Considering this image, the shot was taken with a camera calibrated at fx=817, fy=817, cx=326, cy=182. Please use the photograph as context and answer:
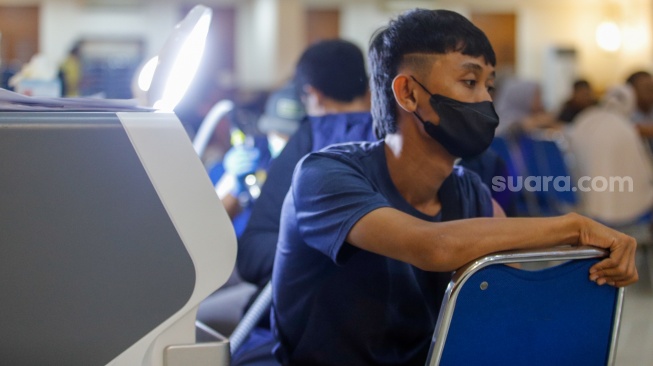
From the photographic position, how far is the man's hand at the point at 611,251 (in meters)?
1.20

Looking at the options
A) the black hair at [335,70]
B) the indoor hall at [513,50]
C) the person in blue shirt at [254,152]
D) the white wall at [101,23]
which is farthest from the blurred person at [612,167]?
the white wall at [101,23]

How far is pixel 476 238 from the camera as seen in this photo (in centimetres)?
113

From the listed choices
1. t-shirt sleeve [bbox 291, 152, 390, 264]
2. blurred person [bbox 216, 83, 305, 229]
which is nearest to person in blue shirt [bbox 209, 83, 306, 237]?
blurred person [bbox 216, 83, 305, 229]

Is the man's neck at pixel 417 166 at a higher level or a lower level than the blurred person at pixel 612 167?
higher

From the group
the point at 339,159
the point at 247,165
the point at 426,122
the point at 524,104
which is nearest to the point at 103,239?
the point at 339,159

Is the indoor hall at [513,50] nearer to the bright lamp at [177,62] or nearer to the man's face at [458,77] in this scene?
the man's face at [458,77]

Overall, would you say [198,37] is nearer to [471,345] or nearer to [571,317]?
[471,345]

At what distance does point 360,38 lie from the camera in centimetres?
1064

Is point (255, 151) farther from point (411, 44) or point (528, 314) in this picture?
point (528, 314)

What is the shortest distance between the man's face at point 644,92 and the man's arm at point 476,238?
14.5ft

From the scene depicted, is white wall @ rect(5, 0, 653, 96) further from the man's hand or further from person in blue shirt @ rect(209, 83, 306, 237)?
the man's hand

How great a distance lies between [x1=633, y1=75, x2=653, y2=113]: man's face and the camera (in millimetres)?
5277

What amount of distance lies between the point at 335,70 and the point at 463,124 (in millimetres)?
862

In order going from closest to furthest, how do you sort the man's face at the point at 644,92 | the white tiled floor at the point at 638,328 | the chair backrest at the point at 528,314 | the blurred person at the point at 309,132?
the chair backrest at the point at 528,314
the blurred person at the point at 309,132
the white tiled floor at the point at 638,328
the man's face at the point at 644,92
